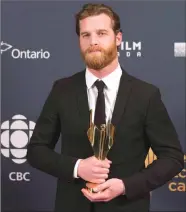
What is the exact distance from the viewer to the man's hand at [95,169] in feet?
4.53

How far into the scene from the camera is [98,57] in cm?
149

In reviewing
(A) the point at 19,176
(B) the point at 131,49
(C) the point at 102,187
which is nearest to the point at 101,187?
(C) the point at 102,187

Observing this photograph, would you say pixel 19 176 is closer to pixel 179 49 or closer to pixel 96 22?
pixel 179 49

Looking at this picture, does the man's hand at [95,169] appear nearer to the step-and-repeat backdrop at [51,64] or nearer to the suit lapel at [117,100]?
the suit lapel at [117,100]

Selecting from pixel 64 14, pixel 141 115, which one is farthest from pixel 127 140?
pixel 64 14

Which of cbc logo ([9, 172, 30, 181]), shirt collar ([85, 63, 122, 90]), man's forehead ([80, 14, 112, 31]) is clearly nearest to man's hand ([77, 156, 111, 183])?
shirt collar ([85, 63, 122, 90])

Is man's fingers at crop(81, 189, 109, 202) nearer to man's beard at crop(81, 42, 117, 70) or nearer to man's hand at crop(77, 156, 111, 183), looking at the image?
man's hand at crop(77, 156, 111, 183)

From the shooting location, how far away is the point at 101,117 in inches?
58.3

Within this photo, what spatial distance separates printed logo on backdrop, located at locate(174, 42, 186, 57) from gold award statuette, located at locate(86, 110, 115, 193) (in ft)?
4.24

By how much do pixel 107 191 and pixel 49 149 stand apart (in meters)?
0.28

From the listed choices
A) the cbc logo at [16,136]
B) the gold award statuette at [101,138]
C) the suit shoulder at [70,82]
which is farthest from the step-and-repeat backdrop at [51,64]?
the gold award statuette at [101,138]

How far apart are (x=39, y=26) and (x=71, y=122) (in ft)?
4.08

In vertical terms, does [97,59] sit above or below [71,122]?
above

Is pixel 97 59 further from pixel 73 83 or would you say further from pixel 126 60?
pixel 126 60
